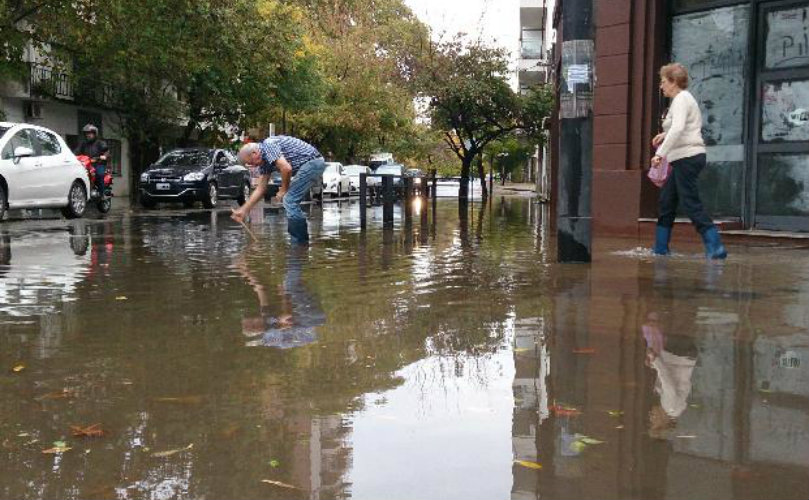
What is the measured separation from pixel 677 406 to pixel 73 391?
8.48ft

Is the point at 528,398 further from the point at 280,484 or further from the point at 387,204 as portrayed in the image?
the point at 387,204

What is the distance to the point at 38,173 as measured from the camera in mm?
15797

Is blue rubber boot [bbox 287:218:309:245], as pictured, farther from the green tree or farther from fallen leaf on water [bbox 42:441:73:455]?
the green tree

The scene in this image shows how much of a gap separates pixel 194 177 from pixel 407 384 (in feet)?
67.4

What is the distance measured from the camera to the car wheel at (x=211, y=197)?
23938mm

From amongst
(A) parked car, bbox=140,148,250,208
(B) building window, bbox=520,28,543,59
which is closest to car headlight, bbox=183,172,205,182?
(A) parked car, bbox=140,148,250,208

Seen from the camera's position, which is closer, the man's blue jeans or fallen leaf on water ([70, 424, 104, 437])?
fallen leaf on water ([70, 424, 104, 437])

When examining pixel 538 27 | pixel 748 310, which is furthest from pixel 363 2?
pixel 748 310

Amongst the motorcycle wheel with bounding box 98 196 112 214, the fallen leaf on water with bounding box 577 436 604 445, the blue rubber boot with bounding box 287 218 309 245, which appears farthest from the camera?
the motorcycle wheel with bounding box 98 196 112 214

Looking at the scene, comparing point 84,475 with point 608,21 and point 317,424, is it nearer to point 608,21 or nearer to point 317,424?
point 317,424

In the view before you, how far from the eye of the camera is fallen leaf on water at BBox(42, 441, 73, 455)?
3.17 metres

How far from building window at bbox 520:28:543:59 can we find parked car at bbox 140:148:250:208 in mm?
29023

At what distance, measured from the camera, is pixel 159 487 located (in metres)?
2.83

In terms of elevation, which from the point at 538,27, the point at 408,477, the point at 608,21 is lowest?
the point at 408,477
